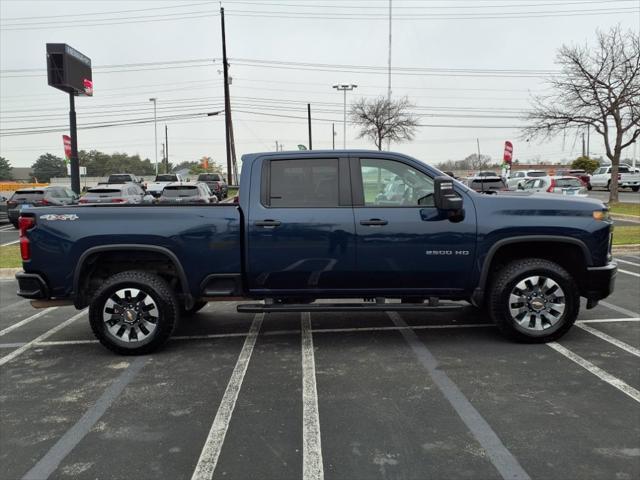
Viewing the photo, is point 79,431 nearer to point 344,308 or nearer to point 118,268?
point 118,268

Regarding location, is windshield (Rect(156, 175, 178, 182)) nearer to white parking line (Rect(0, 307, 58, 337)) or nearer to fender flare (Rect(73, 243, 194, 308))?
white parking line (Rect(0, 307, 58, 337))

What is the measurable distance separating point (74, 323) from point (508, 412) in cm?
527

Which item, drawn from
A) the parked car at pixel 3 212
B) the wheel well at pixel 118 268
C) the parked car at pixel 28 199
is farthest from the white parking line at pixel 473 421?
the parked car at pixel 3 212

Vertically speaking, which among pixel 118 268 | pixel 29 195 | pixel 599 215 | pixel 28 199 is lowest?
pixel 118 268

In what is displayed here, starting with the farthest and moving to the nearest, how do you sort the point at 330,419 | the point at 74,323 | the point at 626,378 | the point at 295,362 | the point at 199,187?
the point at 199,187 < the point at 74,323 < the point at 295,362 < the point at 626,378 < the point at 330,419

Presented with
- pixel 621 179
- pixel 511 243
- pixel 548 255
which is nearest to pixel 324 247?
pixel 511 243

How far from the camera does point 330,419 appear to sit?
3654 mm

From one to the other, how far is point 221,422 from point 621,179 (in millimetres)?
39490

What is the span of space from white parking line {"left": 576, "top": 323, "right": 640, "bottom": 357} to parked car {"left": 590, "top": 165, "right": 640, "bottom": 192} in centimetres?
3561

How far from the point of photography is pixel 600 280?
16.9 feet

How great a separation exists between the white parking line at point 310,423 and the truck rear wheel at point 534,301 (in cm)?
195

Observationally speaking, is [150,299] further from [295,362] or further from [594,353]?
[594,353]

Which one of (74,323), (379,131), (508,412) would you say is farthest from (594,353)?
(379,131)

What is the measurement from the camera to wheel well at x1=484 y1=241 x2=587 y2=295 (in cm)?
530
